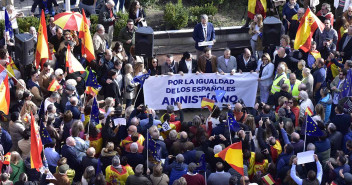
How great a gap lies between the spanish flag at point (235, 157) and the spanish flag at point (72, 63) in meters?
5.47

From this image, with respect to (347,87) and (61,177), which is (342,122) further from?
(61,177)

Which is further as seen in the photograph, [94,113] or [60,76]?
[60,76]

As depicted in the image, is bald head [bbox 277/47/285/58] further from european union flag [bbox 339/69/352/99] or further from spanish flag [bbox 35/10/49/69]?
spanish flag [bbox 35/10/49/69]

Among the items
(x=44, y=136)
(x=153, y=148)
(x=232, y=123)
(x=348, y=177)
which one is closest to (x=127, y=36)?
(x=232, y=123)

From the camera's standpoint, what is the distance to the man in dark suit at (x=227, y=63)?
2278 centimetres

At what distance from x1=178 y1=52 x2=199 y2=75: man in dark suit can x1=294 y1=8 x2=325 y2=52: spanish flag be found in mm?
2687

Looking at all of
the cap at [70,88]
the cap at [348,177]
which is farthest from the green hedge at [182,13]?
the cap at [348,177]

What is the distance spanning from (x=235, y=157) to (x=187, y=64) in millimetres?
5774

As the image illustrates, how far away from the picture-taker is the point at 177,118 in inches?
788

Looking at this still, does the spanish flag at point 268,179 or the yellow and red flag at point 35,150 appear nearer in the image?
the yellow and red flag at point 35,150

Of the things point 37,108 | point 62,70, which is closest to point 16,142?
point 37,108

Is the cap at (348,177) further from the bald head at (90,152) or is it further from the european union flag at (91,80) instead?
the european union flag at (91,80)

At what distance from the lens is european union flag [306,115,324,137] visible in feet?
60.6

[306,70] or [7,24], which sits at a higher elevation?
[7,24]
